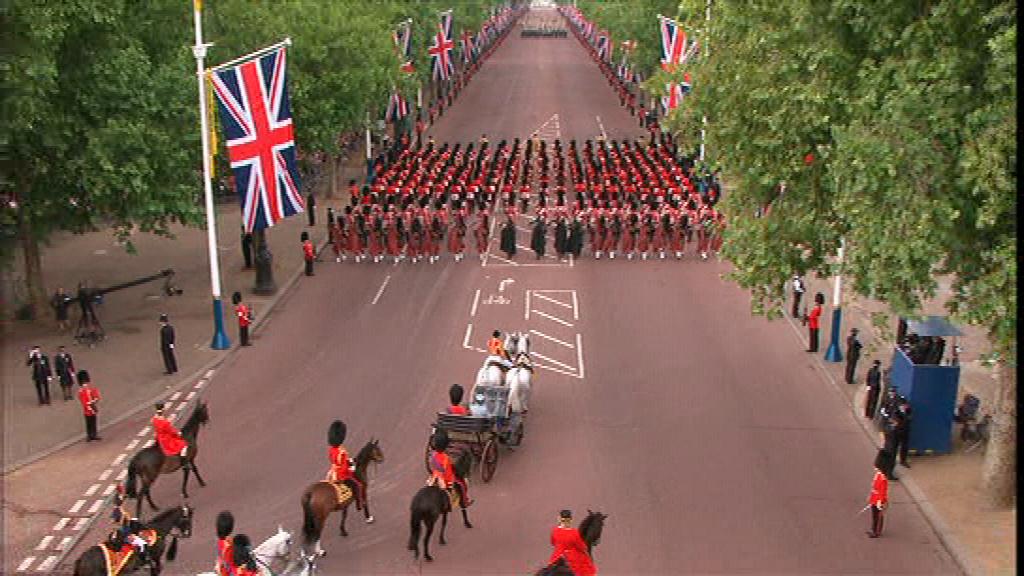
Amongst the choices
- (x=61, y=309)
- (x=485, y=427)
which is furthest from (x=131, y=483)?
(x=61, y=309)

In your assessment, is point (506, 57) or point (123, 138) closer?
point (123, 138)

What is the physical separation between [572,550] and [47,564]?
720 centimetres

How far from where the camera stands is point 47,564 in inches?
551

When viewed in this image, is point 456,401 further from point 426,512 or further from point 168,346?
point 168,346

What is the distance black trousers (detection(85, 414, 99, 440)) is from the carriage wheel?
687 centimetres

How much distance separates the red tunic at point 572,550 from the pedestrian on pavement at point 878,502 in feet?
14.4

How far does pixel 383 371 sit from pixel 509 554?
24.4ft

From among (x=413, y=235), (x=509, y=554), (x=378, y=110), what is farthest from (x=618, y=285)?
(x=378, y=110)

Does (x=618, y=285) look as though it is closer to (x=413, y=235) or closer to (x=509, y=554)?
(x=413, y=235)

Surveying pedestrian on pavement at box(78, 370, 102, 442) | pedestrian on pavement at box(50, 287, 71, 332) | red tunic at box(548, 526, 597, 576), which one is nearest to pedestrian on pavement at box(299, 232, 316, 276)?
pedestrian on pavement at box(50, 287, 71, 332)

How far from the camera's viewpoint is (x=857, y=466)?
16766 mm

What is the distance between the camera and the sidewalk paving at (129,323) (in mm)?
18953

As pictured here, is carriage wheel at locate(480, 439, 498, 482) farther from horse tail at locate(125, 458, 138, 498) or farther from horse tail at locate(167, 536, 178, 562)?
horse tail at locate(125, 458, 138, 498)

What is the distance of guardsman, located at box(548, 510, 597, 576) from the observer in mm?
12195
